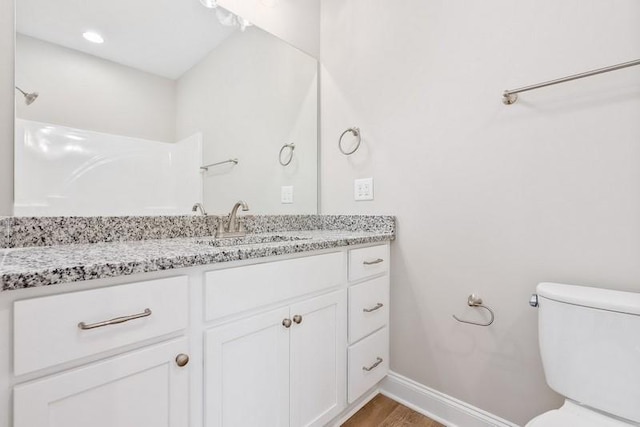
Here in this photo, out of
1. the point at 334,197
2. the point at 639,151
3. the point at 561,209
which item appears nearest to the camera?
the point at 639,151

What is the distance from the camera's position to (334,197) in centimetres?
185

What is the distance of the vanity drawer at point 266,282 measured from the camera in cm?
85

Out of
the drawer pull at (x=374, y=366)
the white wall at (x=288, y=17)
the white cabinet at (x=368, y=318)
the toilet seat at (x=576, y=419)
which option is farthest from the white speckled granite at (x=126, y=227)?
the white wall at (x=288, y=17)

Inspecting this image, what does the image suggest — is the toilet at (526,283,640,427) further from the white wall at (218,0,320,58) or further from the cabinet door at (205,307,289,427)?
the white wall at (218,0,320,58)

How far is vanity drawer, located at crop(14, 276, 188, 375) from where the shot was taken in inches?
22.3

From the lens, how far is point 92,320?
63cm

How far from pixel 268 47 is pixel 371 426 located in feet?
6.57

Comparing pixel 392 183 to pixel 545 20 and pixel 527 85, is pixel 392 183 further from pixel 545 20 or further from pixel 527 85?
pixel 545 20

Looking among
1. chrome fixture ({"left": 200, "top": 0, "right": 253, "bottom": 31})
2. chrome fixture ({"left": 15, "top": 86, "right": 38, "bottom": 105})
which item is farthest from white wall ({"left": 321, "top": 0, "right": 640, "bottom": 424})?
chrome fixture ({"left": 15, "top": 86, "right": 38, "bottom": 105})

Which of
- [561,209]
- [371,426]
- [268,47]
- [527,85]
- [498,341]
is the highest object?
[268,47]

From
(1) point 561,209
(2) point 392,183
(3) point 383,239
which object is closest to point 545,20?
(1) point 561,209

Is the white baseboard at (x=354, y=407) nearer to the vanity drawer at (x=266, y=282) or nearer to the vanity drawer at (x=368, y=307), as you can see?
the vanity drawer at (x=368, y=307)

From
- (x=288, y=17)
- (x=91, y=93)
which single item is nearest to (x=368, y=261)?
(x=91, y=93)

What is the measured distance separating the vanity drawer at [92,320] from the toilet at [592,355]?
1.03m
